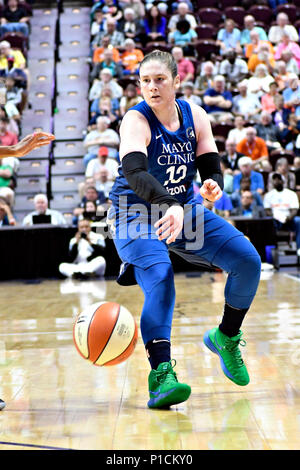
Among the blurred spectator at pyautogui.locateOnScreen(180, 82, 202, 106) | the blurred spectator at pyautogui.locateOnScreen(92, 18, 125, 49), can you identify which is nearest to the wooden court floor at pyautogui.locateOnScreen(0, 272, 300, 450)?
the blurred spectator at pyautogui.locateOnScreen(180, 82, 202, 106)

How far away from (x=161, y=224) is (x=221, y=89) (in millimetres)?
11526

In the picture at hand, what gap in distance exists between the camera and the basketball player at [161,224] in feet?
10.8

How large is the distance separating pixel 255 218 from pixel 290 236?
84 centimetres

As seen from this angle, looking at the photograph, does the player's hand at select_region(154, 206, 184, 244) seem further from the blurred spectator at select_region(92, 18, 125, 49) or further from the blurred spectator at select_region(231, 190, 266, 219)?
the blurred spectator at select_region(92, 18, 125, 49)

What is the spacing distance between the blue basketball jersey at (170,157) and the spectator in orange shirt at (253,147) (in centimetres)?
957

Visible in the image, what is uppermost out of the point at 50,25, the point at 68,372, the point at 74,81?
the point at 50,25

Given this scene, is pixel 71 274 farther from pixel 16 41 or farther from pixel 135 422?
pixel 135 422

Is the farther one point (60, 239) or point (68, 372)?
point (60, 239)

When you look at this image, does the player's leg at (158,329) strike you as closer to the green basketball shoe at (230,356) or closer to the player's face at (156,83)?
the green basketball shoe at (230,356)

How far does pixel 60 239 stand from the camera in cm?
1141

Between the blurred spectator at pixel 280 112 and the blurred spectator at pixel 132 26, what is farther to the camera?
the blurred spectator at pixel 132 26

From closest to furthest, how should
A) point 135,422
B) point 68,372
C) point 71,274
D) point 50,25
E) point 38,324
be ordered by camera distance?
point 135,422 < point 68,372 < point 38,324 < point 71,274 < point 50,25

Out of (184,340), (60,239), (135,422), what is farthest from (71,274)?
(135,422)

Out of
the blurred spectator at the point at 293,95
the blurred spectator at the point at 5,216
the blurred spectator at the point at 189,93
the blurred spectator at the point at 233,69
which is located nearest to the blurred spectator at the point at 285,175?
the blurred spectator at the point at 293,95
